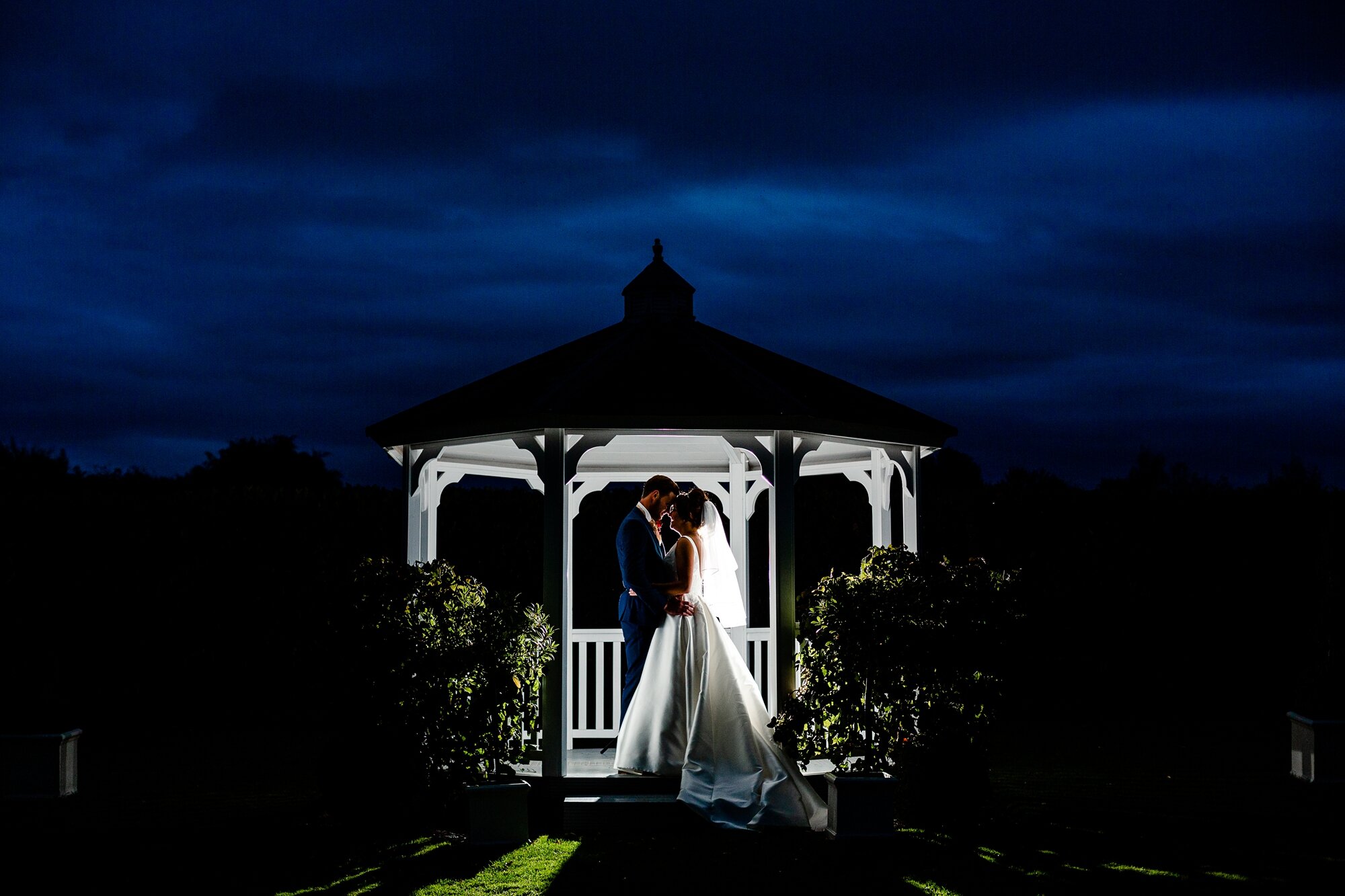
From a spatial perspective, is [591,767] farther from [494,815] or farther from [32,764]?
[32,764]

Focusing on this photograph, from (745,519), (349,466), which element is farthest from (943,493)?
(349,466)

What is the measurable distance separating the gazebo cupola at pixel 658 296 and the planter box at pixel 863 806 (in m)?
4.34

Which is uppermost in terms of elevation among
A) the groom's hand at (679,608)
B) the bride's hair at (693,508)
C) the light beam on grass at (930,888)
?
the bride's hair at (693,508)

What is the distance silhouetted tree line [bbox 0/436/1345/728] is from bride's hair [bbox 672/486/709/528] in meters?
6.25

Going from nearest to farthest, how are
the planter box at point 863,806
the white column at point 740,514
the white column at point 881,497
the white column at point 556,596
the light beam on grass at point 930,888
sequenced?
the light beam on grass at point 930,888, the planter box at point 863,806, the white column at point 556,596, the white column at point 881,497, the white column at point 740,514

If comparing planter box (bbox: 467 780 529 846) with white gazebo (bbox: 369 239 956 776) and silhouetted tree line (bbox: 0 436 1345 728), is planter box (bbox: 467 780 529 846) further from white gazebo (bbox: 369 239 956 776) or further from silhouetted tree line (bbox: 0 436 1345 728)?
silhouetted tree line (bbox: 0 436 1345 728)

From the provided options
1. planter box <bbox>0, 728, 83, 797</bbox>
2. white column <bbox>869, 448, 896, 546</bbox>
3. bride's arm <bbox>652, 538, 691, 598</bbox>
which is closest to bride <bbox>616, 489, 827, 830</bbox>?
bride's arm <bbox>652, 538, 691, 598</bbox>

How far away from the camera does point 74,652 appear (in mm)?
14125

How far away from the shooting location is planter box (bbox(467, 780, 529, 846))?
7383 mm

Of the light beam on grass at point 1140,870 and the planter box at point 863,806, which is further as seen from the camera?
the planter box at point 863,806

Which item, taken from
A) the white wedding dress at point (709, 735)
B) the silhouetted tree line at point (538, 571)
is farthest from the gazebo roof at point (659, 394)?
the silhouetted tree line at point (538, 571)

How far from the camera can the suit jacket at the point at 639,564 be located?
8.42 m

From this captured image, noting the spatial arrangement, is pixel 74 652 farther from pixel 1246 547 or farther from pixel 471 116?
pixel 1246 547

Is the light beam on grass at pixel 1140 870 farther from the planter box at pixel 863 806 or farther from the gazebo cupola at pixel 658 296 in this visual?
the gazebo cupola at pixel 658 296
